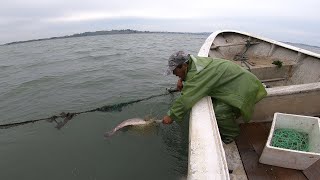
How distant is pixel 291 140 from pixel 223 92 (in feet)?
4.02

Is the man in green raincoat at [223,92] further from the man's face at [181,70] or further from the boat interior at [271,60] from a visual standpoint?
the boat interior at [271,60]

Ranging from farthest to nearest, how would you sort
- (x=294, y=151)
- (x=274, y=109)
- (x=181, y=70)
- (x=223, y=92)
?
(x=274, y=109) → (x=181, y=70) → (x=223, y=92) → (x=294, y=151)

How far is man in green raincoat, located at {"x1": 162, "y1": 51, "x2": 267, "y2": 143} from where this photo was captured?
3.89 metres

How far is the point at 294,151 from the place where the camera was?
3.30m

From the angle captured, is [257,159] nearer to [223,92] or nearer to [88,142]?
[223,92]

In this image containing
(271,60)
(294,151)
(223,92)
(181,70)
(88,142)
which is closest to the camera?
(294,151)

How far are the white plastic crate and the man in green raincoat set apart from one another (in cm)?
54

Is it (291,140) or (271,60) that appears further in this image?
(271,60)

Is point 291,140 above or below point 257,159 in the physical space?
above

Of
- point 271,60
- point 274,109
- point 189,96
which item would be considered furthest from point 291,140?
point 271,60

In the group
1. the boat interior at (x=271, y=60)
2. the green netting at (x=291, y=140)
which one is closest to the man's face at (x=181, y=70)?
the green netting at (x=291, y=140)

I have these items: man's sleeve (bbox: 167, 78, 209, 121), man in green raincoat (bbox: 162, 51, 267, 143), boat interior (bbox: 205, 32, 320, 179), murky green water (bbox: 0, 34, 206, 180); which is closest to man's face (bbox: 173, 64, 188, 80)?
man in green raincoat (bbox: 162, 51, 267, 143)

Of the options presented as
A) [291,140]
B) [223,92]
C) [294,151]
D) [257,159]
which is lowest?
[257,159]

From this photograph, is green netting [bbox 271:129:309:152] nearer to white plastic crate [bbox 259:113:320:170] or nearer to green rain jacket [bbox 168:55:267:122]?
white plastic crate [bbox 259:113:320:170]
